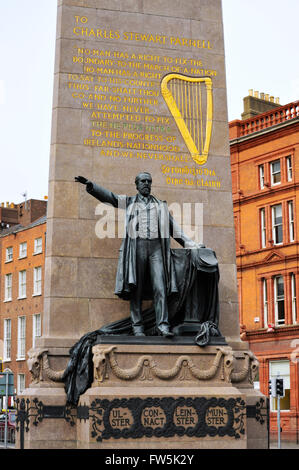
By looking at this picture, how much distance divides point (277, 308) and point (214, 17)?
31.7 m

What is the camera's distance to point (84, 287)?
15820 millimetres

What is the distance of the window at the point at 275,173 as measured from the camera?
49.3 metres

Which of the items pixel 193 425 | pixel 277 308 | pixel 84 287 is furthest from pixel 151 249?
pixel 277 308

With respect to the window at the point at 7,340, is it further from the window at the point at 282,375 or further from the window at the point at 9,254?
the window at the point at 282,375

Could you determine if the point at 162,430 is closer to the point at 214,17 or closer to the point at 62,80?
the point at 62,80

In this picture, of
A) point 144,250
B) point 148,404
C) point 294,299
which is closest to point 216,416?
point 148,404

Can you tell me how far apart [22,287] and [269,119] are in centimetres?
2137

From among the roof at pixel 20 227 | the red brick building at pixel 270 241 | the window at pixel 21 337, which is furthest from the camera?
the roof at pixel 20 227

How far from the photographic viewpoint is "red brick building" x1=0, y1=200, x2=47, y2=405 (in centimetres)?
5610

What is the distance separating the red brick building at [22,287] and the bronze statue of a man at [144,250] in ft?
132

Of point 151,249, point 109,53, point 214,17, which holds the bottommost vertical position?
point 151,249

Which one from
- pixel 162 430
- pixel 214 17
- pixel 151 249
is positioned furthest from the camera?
pixel 214 17

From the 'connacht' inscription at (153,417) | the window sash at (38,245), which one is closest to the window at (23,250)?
the window sash at (38,245)

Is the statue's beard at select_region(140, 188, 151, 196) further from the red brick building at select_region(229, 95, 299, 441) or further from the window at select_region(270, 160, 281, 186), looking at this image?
the window at select_region(270, 160, 281, 186)
